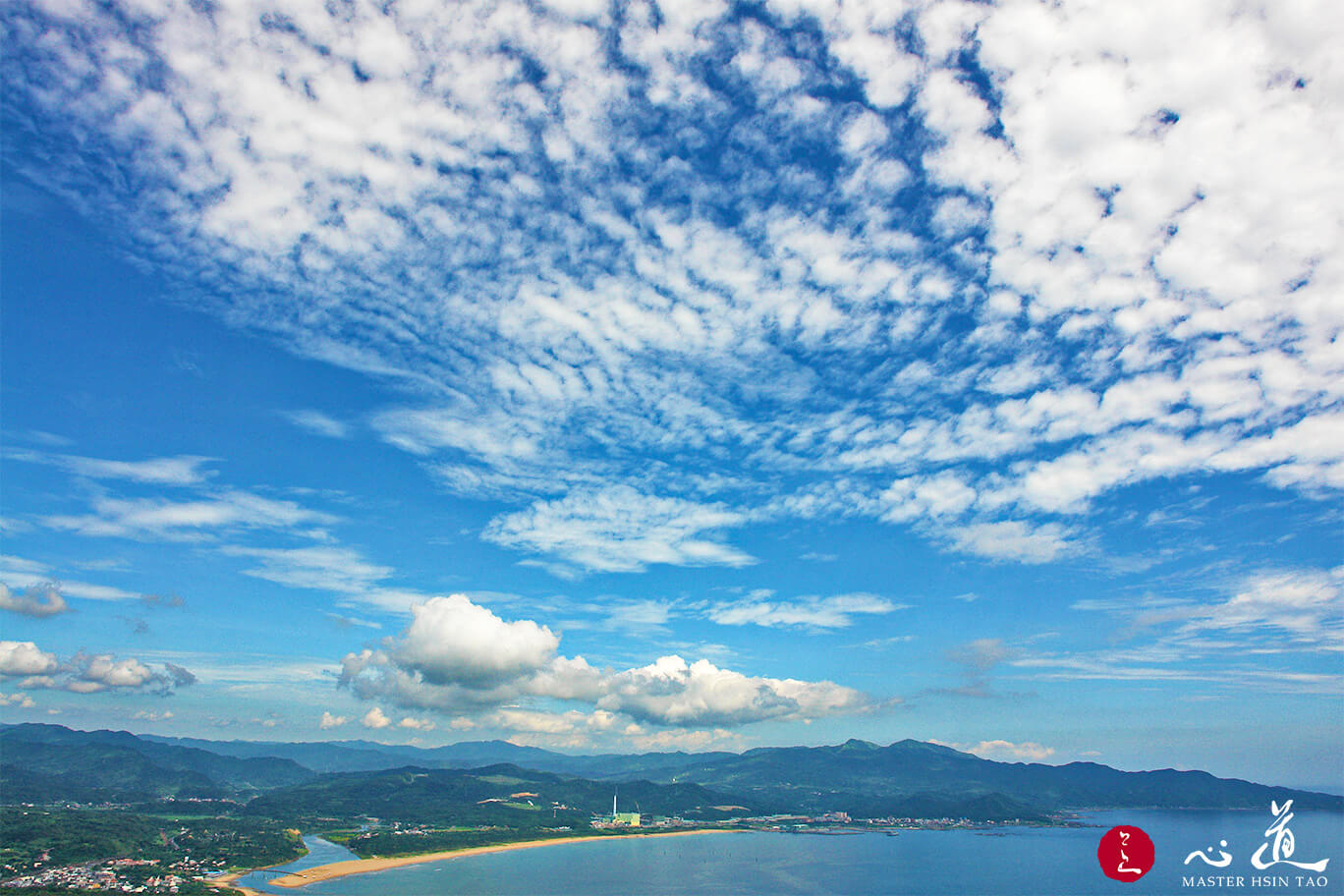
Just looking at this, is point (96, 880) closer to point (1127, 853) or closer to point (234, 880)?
point (234, 880)

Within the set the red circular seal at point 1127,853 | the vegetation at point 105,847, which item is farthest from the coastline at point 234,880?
the red circular seal at point 1127,853

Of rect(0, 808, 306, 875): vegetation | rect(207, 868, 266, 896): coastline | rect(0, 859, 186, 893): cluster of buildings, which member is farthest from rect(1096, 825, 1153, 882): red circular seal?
rect(0, 808, 306, 875): vegetation

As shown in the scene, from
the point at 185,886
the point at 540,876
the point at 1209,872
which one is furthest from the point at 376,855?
the point at 1209,872

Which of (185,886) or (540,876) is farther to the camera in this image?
(540,876)

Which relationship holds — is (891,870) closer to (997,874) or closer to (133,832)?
(997,874)

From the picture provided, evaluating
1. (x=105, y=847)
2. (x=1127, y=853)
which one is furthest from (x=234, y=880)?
(x=1127, y=853)

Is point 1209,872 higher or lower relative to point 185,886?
lower

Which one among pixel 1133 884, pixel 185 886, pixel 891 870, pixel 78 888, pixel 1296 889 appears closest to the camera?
pixel 78 888

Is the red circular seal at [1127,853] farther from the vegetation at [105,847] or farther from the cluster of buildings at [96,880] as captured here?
the vegetation at [105,847]
